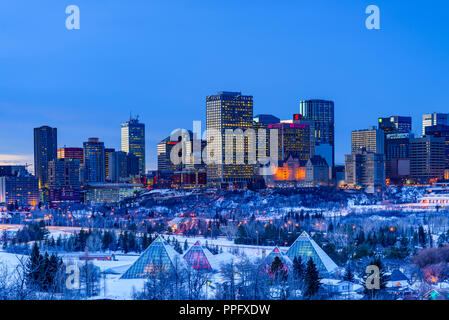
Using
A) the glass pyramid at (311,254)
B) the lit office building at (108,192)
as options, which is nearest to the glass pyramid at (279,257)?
the glass pyramid at (311,254)

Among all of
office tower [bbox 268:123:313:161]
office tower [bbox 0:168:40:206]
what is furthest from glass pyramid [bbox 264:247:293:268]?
office tower [bbox 268:123:313:161]

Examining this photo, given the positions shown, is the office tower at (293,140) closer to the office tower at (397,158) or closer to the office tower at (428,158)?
the office tower at (397,158)

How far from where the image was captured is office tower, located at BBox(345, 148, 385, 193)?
141 feet

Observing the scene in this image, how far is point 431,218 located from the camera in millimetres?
22328

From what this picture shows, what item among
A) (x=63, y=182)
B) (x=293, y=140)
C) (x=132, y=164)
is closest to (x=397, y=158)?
(x=293, y=140)

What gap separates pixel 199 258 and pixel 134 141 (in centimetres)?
3394

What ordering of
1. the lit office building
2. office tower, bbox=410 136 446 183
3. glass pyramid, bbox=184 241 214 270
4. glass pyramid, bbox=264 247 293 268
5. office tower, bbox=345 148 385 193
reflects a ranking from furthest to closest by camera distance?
office tower, bbox=410 136 446 183, office tower, bbox=345 148 385 193, the lit office building, glass pyramid, bbox=184 241 214 270, glass pyramid, bbox=264 247 293 268

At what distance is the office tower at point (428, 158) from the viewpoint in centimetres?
4575

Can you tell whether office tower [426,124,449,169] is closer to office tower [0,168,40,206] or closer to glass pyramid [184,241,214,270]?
office tower [0,168,40,206]

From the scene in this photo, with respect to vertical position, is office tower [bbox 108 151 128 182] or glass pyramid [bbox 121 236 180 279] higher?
office tower [bbox 108 151 128 182]

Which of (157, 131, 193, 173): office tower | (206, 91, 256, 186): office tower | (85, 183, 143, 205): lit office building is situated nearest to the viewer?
(85, 183, 143, 205): lit office building

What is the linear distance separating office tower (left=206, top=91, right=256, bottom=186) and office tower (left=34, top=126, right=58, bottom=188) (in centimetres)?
→ 1175
